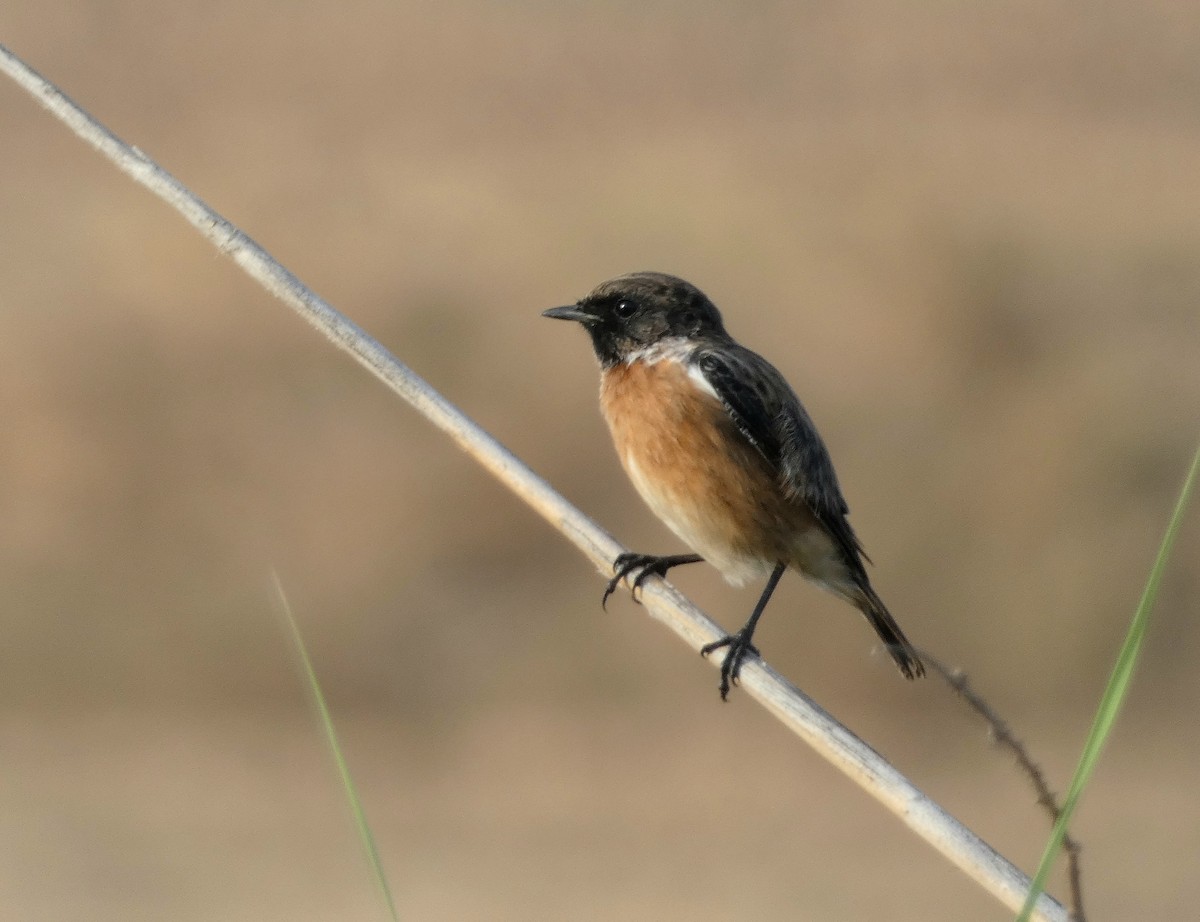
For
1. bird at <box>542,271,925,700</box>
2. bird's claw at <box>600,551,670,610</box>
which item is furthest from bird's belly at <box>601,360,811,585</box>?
bird's claw at <box>600,551,670,610</box>

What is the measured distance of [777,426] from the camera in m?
4.86

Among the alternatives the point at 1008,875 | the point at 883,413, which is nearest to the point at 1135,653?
the point at 1008,875

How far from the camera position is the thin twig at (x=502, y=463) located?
9.72 ft

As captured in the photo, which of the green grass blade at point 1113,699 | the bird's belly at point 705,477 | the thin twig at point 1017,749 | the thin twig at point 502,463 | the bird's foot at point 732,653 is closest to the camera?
the thin twig at point 1017,749

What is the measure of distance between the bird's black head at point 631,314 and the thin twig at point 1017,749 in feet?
10.3

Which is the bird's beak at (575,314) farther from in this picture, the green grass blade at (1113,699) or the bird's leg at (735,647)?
the green grass blade at (1113,699)

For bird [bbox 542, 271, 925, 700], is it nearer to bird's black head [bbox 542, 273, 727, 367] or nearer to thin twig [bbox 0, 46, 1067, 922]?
bird's black head [bbox 542, 273, 727, 367]

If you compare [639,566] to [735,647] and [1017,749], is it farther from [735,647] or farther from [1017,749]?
[1017,749]

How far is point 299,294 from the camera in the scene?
3434 mm

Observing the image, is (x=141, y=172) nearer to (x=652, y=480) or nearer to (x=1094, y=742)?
(x=652, y=480)

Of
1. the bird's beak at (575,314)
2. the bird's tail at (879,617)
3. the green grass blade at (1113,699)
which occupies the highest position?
the green grass blade at (1113,699)

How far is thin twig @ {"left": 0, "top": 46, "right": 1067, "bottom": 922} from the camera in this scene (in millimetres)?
2963

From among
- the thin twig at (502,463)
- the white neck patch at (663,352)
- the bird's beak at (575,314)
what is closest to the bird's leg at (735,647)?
the thin twig at (502,463)

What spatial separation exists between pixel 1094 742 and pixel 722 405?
9.12 feet
